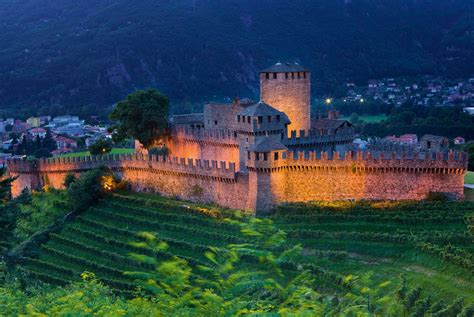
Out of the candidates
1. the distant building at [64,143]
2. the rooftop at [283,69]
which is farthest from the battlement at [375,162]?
the distant building at [64,143]

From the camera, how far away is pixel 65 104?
9788cm

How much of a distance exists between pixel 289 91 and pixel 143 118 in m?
8.49

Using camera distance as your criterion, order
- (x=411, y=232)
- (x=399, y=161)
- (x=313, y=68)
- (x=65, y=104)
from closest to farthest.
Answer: (x=411, y=232), (x=399, y=161), (x=65, y=104), (x=313, y=68)

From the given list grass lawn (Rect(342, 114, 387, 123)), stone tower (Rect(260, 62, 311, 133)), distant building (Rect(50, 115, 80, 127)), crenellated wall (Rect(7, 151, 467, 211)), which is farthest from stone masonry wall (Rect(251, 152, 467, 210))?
distant building (Rect(50, 115, 80, 127))

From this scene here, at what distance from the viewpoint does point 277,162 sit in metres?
31.1

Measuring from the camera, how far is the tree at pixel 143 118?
4000cm

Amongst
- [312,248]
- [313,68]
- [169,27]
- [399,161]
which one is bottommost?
[312,248]

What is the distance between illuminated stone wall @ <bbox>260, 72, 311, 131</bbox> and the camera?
36.2 m

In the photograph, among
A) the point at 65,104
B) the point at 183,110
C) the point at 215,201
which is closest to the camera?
the point at 215,201

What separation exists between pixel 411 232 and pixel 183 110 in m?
57.3

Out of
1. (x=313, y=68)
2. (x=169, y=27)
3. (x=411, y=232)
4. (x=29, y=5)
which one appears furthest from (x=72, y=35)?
(x=411, y=232)

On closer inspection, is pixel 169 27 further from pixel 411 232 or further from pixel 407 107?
pixel 411 232

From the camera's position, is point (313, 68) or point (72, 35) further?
point (72, 35)

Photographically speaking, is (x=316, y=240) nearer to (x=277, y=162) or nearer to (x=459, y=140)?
(x=277, y=162)
